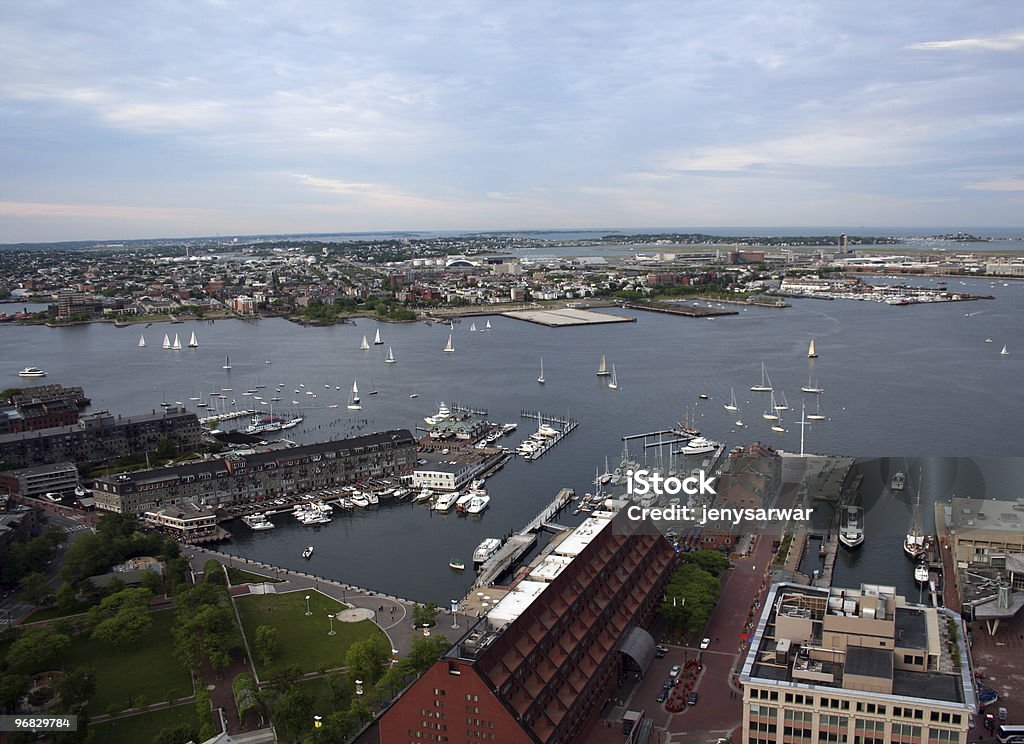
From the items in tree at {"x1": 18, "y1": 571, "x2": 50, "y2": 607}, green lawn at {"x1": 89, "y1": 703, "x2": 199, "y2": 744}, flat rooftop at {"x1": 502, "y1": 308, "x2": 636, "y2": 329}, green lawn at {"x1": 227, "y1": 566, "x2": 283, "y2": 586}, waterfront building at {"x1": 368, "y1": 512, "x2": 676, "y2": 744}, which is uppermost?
waterfront building at {"x1": 368, "y1": 512, "x2": 676, "y2": 744}

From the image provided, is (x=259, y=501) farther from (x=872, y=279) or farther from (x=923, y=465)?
(x=872, y=279)

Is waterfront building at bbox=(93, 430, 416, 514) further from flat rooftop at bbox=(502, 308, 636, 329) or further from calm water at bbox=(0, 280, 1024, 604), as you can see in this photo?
flat rooftop at bbox=(502, 308, 636, 329)

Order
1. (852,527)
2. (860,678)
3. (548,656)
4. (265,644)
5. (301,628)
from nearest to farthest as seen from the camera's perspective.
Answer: (860,678), (548,656), (265,644), (301,628), (852,527)

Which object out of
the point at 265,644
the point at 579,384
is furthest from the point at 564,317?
the point at 265,644

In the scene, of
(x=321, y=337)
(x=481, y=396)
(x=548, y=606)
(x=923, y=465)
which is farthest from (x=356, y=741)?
(x=321, y=337)

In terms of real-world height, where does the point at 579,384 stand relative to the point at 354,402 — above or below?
above

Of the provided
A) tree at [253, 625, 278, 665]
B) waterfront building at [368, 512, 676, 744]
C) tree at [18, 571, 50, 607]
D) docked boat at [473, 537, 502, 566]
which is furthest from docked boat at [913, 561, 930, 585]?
tree at [18, 571, 50, 607]

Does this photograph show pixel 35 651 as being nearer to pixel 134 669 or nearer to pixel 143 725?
pixel 134 669
